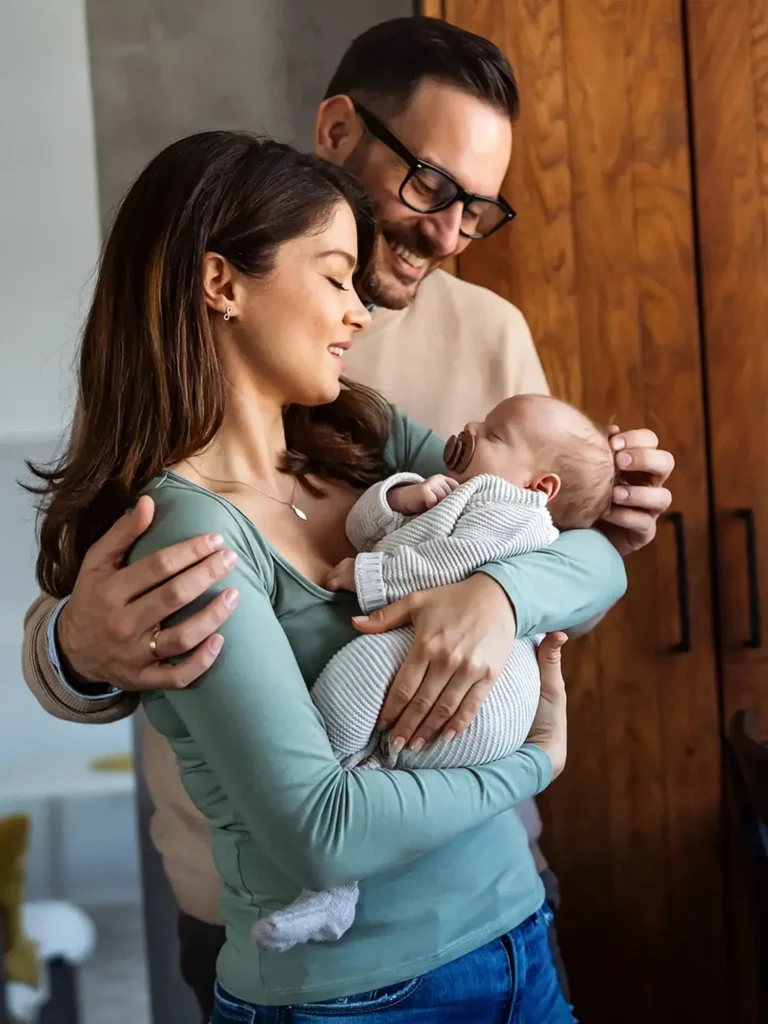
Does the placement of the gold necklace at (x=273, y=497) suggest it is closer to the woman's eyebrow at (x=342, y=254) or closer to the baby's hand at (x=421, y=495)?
the baby's hand at (x=421, y=495)

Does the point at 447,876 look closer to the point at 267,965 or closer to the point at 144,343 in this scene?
the point at 267,965

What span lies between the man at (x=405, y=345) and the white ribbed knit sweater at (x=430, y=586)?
0.03 meters

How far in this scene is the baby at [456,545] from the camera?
95cm

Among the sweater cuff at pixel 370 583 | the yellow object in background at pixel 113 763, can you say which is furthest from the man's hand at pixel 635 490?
the yellow object in background at pixel 113 763

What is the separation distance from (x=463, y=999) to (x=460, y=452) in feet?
2.14

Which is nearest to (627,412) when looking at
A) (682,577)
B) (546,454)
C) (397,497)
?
(682,577)

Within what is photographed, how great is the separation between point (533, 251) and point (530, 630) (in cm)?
100

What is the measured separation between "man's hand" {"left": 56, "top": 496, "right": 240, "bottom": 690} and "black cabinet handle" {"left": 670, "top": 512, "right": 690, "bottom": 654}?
45.6 inches

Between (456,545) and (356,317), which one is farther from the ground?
(356,317)

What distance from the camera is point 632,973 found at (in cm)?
188

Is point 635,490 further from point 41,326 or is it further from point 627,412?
point 41,326

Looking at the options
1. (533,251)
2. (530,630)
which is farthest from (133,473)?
(533,251)

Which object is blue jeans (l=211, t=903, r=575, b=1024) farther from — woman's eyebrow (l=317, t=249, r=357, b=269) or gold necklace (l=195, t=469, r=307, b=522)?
woman's eyebrow (l=317, t=249, r=357, b=269)

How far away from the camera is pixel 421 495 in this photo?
1115 mm
